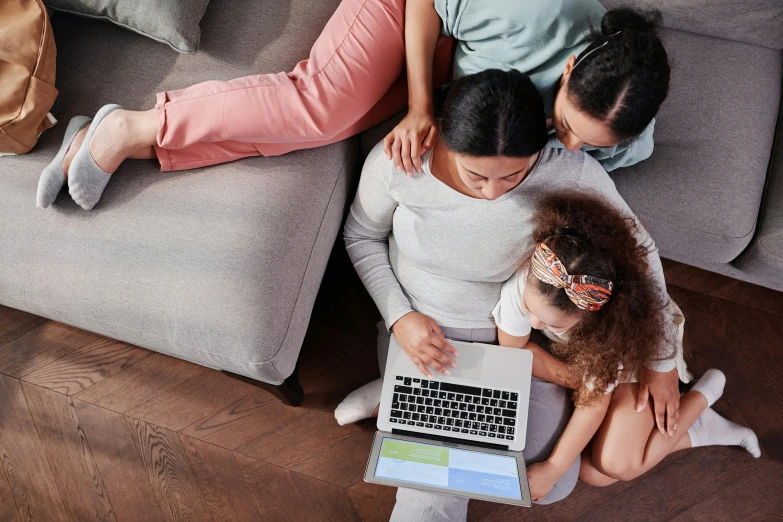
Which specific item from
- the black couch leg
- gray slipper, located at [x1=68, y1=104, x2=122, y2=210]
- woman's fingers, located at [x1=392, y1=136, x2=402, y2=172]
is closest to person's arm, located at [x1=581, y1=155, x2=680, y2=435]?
woman's fingers, located at [x1=392, y1=136, x2=402, y2=172]

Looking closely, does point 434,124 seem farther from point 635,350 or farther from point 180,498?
point 180,498

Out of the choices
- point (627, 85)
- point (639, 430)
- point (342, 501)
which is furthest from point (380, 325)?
point (627, 85)

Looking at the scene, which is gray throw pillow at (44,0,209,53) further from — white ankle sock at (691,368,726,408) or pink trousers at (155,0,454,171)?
white ankle sock at (691,368,726,408)

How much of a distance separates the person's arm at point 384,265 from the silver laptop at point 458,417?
4cm

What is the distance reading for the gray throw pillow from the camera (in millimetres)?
1130

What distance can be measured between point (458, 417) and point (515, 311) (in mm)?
255

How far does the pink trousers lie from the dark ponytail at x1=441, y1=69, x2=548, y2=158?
1.03 ft

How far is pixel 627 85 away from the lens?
788 mm

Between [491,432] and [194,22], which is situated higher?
[194,22]

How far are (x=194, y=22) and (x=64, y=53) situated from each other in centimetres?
34

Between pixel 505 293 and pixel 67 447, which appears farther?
pixel 67 447

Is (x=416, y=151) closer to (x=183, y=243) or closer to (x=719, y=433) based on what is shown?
(x=183, y=243)

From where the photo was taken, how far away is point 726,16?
1227 millimetres

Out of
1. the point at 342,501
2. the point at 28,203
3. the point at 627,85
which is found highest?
the point at 627,85
